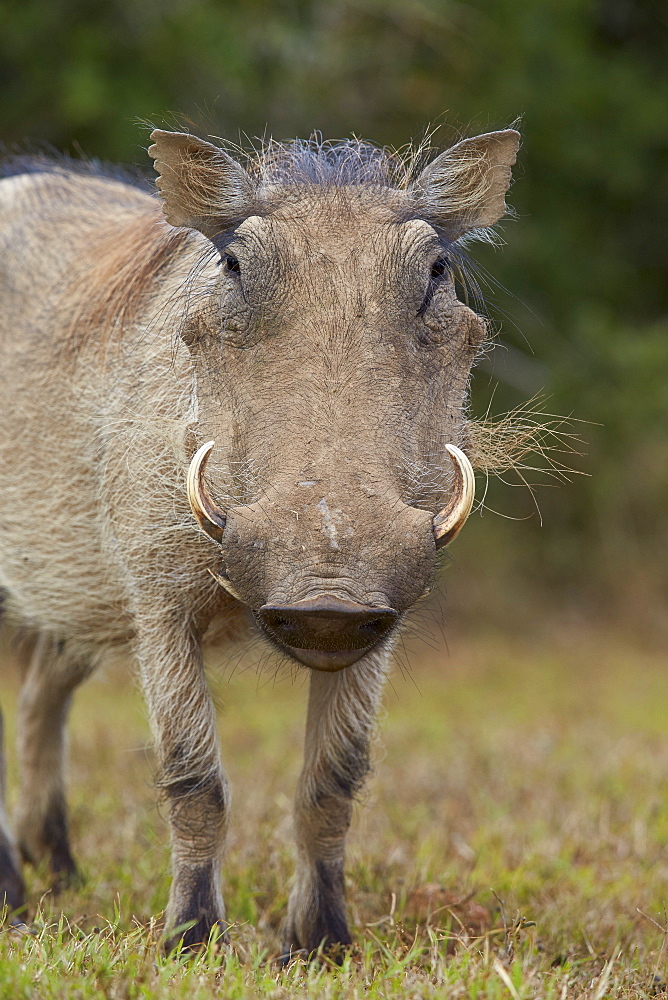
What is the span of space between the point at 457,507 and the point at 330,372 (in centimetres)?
41

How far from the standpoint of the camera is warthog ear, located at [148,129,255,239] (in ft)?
9.93

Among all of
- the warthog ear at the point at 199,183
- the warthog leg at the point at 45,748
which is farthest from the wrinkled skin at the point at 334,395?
the warthog leg at the point at 45,748

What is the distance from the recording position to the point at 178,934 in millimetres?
3143

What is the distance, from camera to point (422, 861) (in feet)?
12.9

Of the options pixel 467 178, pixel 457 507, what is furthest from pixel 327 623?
pixel 467 178

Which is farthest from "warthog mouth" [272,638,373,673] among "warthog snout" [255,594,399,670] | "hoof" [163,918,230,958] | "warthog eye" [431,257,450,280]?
"warthog eye" [431,257,450,280]

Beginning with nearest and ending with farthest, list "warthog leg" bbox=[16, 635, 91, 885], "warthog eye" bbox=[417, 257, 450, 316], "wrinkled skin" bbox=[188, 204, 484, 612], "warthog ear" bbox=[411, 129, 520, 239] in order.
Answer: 1. "wrinkled skin" bbox=[188, 204, 484, 612]
2. "warthog eye" bbox=[417, 257, 450, 316]
3. "warthog ear" bbox=[411, 129, 520, 239]
4. "warthog leg" bbox=[16, 635, 91, 885]

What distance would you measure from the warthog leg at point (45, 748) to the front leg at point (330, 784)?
1062 millimetres

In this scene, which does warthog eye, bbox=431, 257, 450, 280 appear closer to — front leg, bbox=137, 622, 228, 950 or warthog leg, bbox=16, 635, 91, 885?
front leg, bbox=137, 622, 228, 950

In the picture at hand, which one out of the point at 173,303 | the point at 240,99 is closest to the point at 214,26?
the point at 240,99

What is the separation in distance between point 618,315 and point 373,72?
3.13 meters

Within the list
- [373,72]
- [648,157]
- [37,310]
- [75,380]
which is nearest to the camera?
[75,380]

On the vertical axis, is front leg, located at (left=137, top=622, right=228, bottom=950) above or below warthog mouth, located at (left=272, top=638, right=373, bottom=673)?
below

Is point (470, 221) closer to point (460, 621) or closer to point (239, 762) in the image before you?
point (239, 762)
